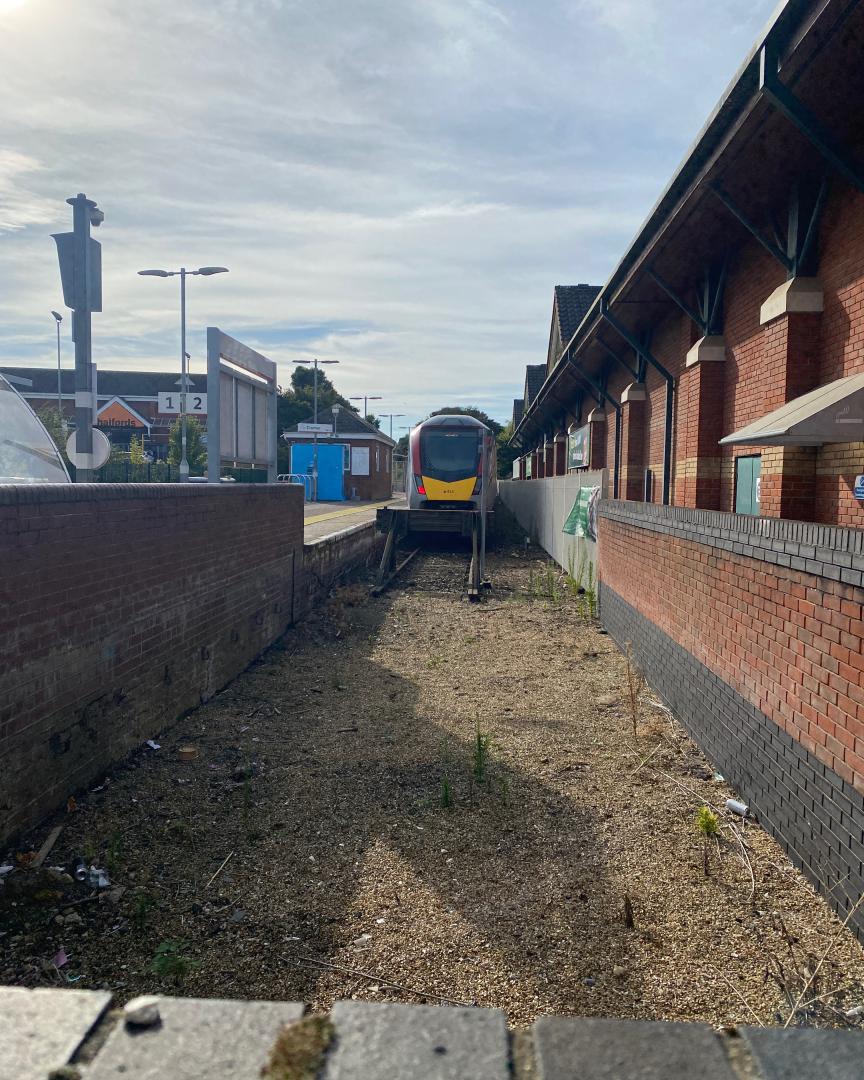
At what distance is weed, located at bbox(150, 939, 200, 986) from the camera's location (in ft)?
10.0

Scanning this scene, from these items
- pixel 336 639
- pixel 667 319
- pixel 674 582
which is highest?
pixel 667 319

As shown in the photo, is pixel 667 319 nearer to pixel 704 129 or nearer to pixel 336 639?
pixel 704 129

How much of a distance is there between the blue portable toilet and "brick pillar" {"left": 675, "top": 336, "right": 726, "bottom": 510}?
37890mm

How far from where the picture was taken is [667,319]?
471 inches

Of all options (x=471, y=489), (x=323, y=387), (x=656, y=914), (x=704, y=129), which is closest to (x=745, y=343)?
(x=704, y=129)

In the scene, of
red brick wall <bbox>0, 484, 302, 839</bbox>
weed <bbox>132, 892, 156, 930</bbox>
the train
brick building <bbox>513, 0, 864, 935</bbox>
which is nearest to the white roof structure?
red brick wall <bbox>0, 484, 302, 839</bbox>

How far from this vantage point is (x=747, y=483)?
9.14 meters

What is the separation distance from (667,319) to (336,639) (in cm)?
657

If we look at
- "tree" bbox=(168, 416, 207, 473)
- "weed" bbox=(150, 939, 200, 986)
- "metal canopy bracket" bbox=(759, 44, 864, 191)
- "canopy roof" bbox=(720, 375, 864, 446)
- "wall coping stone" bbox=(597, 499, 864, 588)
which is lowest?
"weed" bbox=(150, 939, 200, 986)

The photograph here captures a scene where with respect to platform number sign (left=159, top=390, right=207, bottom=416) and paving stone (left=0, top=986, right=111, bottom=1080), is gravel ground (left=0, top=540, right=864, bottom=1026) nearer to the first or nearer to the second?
paving stone (left=0, top=986, right=111, bottom=1080)

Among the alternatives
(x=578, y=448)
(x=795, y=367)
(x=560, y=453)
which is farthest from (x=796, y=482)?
(x=560, y=453)

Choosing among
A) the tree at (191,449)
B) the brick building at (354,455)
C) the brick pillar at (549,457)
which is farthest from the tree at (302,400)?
the brick pillar at (549,457)

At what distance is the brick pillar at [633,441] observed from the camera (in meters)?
14.3

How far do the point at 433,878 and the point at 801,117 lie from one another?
211 inches
